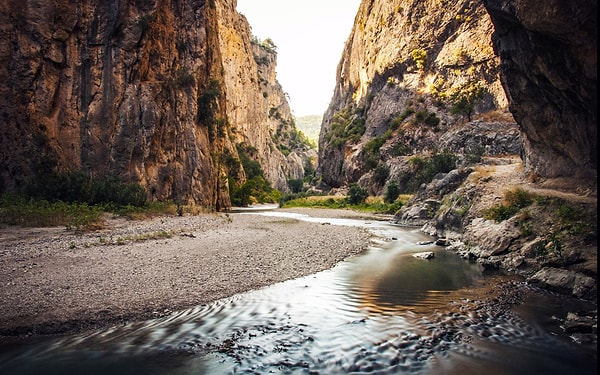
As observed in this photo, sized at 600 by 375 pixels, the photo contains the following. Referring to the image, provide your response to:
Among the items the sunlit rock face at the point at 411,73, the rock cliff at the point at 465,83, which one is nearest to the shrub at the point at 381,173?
the rock cliff at the point at 465,83

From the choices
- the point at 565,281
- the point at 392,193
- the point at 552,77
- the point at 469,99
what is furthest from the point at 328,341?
the point at 469,99

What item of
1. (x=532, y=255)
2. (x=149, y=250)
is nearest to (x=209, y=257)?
(x=149, y=250)

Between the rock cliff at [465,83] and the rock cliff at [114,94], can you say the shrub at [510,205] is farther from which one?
the rock cliff at [114,94]

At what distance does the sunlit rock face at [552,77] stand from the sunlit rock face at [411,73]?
34424 millimetres

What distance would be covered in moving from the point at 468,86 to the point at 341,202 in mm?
28890

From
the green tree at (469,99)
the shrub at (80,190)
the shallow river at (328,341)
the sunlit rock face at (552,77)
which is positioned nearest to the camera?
the shallow river at (328,341)

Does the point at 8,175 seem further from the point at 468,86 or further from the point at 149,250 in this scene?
the point at 468,86

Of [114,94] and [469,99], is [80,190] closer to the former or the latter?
[114,94]

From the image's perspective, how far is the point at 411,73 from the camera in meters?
69.9

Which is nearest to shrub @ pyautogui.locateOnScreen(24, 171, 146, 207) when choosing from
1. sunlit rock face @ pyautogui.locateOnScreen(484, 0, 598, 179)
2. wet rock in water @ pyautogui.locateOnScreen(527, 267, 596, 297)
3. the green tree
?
wet rock in water @ pyautogui.locateOnScreen(527, 267, 596, 297)

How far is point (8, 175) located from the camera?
968 inches

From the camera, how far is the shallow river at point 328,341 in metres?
5.66

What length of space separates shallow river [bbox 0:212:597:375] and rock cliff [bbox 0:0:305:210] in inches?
961

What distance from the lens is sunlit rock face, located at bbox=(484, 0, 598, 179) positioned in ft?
26.9
